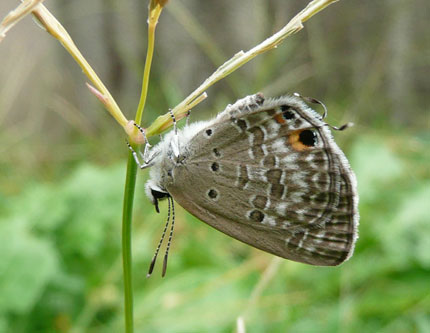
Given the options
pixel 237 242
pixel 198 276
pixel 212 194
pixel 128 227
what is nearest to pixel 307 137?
pixel 212 194

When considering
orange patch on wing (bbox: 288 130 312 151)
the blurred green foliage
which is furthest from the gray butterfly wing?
the blurred green foliage

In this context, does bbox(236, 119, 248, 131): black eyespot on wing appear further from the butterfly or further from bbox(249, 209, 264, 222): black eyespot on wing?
bbox(249, 209, 264, 222): black eyespot on wing

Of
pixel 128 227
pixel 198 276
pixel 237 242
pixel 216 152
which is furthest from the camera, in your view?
pixel 237 242

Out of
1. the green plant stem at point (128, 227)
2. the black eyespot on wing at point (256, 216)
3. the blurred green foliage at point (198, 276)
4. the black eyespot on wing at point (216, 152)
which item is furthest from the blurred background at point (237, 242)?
the green plant stem at point (128, 227)

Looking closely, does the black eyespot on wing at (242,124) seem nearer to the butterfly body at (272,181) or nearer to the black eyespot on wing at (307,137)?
the butterfly body at (272,181)

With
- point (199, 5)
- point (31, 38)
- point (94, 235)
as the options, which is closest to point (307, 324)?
point (94, 235)

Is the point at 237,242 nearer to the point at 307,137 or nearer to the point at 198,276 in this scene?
the point at 198,276

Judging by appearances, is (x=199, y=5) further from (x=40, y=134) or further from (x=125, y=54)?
(x=40, y=134)

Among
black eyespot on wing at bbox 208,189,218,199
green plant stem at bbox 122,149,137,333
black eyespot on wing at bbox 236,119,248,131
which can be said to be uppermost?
green plant stem at bbox 122,149,137,333

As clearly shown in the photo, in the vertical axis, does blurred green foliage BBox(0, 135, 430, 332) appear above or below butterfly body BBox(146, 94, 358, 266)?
below
